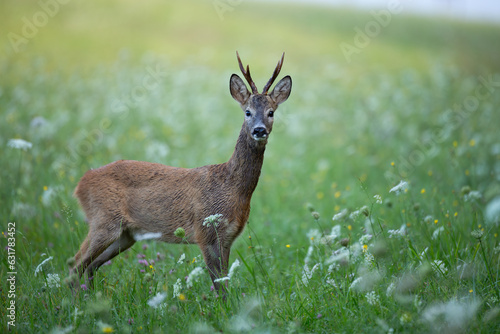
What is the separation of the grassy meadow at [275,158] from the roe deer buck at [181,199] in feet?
0.70

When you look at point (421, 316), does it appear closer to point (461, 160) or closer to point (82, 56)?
point (461, 160)

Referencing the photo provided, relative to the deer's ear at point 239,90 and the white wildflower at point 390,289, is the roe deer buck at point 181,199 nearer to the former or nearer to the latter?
the deer's ear at point 239,90

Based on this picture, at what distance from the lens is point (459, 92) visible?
1228 centimetres

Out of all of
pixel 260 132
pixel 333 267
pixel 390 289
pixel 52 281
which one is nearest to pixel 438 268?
pixel 390 289

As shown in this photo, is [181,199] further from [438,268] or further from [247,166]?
[438,268]

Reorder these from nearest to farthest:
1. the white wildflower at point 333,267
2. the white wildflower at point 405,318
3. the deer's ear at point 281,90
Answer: the white wildflower at point 405,318 → the white wildflower at point 333,267 → the deer's ear at point 281,90

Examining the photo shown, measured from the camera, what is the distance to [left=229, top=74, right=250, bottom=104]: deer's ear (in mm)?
4656

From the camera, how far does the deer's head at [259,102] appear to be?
426cm

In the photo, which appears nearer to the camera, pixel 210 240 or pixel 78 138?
pixel 210 240

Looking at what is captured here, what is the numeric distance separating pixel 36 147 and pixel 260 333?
17.4 feet

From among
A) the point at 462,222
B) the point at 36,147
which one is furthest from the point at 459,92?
the point at 36,147

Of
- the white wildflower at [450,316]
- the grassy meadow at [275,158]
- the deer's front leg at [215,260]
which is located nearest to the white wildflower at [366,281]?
the grassy meadow at [275,158]

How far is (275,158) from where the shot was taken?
907cm

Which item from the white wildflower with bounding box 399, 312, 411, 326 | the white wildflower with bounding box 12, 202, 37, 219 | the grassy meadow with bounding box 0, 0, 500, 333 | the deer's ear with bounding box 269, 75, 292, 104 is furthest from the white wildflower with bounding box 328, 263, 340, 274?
the white wildflower with bounding box 12, 202, 37, 219
